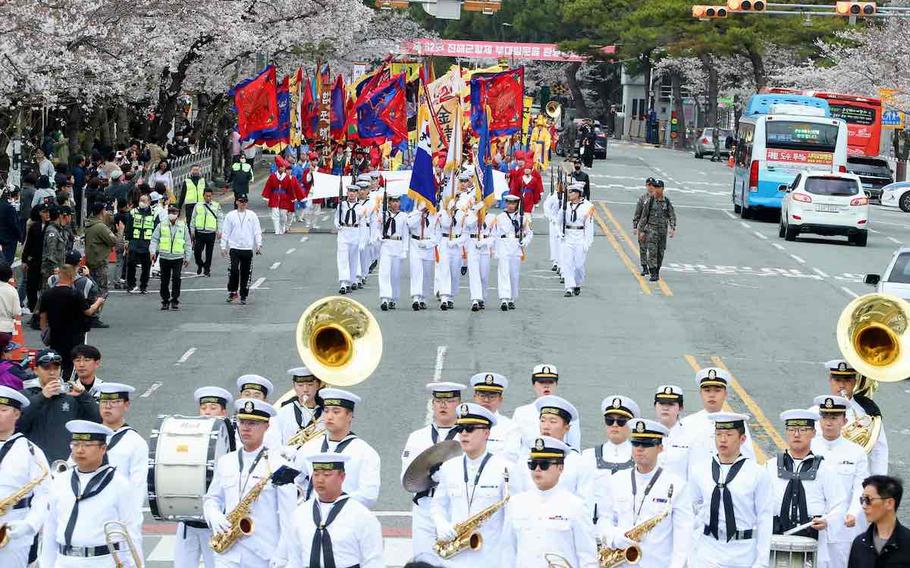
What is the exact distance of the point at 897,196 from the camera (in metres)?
54.9

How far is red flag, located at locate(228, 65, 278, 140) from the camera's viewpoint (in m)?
41.2

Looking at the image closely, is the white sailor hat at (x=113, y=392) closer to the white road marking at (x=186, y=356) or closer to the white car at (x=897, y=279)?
the white road marking at (x=186, y=356)

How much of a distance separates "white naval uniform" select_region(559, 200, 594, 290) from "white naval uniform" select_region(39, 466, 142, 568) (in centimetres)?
1797

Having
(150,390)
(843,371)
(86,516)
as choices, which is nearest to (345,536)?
(86,516)

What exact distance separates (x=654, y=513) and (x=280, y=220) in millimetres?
28984

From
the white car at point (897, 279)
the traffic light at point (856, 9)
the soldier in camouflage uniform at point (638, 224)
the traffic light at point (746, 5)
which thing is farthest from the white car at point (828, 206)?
the white car at point (897, 279)

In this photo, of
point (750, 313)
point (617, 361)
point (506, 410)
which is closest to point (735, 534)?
point (506, 410)

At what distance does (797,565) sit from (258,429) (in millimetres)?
3738

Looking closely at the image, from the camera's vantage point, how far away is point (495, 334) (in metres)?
24.1

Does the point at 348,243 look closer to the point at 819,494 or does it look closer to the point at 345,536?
the point at 819,494

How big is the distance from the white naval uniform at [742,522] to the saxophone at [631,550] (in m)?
0.39

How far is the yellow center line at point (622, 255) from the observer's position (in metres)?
29.8

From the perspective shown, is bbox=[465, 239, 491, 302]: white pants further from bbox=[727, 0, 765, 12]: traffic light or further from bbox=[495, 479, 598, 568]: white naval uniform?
bbox=[495, 479, 598, 568]: white naval uniform

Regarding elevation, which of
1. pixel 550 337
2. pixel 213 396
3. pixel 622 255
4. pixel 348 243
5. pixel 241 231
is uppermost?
pixel 213 396
